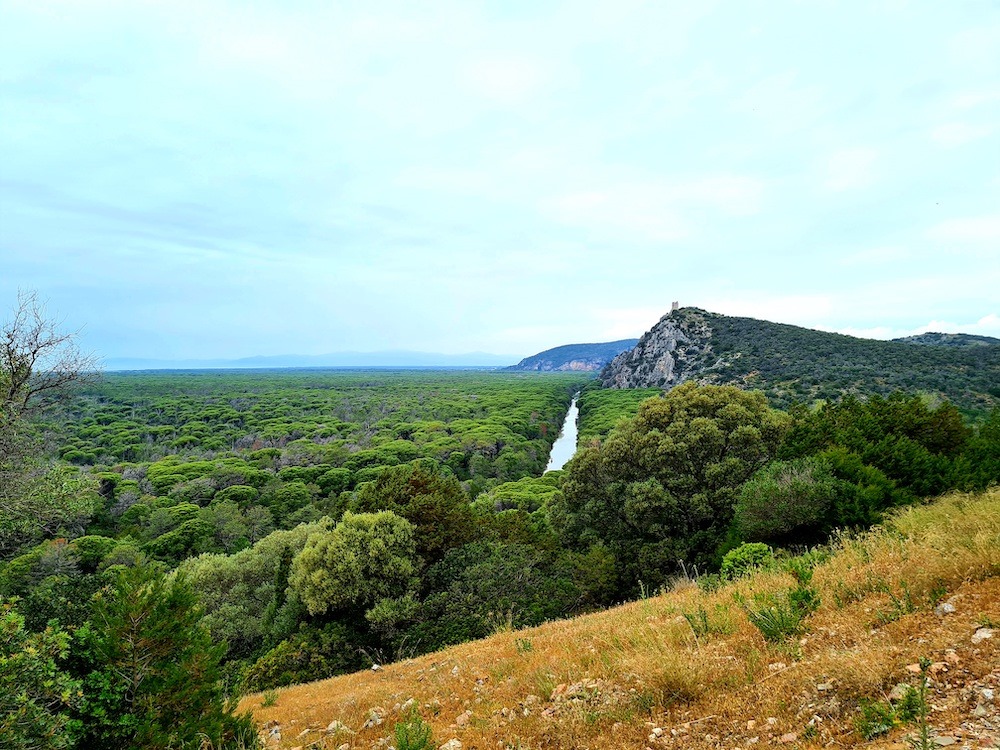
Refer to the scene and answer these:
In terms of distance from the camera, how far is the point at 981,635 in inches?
165

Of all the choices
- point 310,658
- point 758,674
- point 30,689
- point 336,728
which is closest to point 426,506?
point 310,658

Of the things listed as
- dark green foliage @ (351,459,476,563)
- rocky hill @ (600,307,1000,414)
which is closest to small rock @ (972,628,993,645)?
dark green foliage @ (351,459,476,563)

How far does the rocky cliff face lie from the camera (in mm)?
91750

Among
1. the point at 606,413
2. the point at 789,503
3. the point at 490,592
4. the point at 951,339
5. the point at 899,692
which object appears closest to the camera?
the point at 899,692

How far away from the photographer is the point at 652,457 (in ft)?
66.1

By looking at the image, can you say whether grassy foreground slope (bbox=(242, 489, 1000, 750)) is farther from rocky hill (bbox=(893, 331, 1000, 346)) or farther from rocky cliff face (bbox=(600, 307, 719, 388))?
rocky hill (bbox=(893, 331, 1000, 346))

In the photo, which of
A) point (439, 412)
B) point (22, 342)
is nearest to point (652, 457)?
point (22, 342)

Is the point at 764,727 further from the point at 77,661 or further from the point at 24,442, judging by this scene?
the point at 24,442

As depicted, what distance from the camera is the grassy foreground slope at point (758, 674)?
3.89 metres

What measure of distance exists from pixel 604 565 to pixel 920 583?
12527mm

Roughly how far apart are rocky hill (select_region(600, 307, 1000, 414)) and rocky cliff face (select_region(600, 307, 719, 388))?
0.23 meters

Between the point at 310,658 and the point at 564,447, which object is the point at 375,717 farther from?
the point at 564,447

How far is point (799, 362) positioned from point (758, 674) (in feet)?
263

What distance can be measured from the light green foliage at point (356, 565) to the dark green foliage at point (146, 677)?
430 inches
